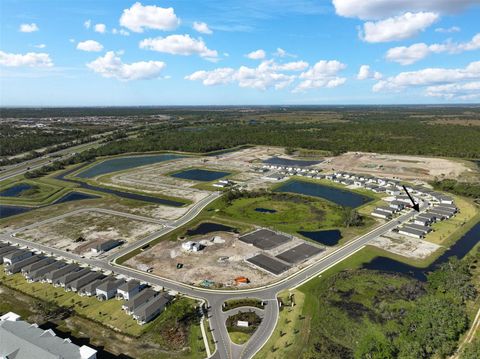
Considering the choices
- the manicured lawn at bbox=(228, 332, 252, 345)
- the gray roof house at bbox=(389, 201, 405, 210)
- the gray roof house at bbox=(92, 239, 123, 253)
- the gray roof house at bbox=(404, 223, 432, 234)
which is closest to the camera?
the manicured lawn at bbox=(228, 332, 252, 345)

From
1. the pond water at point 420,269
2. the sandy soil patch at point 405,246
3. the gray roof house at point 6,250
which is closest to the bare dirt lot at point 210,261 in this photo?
the pond water at point 420,269

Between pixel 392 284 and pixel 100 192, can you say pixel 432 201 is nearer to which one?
pixel 392 284

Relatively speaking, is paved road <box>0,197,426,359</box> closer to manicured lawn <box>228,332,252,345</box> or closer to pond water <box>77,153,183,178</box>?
manicured lawn <box>228,332,252,345</box>

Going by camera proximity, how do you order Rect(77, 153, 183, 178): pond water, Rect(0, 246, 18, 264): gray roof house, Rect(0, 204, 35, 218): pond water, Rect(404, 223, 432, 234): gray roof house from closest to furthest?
Rect(0, 246, 18, 264): gray roof house, Rect(404, 223, 432, 234): gray roof house, Rect(0, 204, 35, 218): pond water, Rect(77, 153, 183, 178): pond water

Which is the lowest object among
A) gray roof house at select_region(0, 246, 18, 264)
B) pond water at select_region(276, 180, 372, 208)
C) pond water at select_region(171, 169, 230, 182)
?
pond water at select_region(276, 180, 372, 208)

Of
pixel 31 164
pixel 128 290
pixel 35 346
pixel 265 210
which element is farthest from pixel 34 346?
pixel 31 164

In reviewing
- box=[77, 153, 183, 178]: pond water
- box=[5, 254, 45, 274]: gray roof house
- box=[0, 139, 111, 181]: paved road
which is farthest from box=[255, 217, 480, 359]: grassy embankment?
box=[0, 139, 111, 181]: paved road

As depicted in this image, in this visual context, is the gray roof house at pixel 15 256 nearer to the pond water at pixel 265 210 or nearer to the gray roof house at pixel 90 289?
the gray roof house at pixel 90 289
